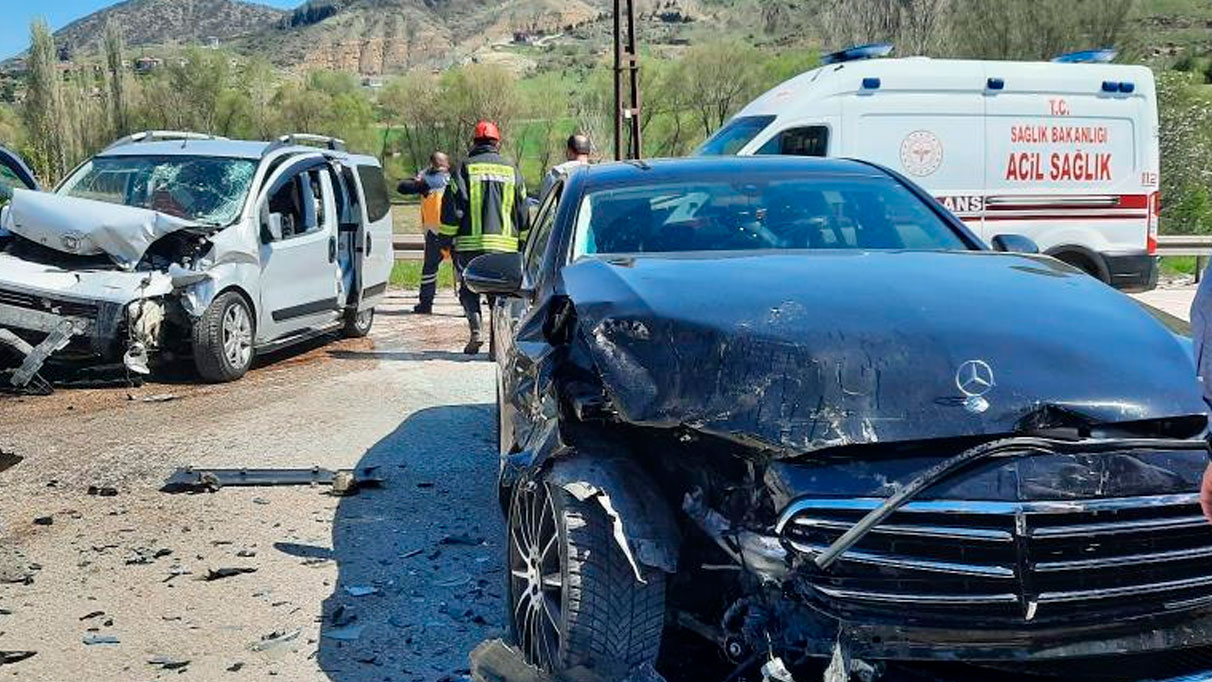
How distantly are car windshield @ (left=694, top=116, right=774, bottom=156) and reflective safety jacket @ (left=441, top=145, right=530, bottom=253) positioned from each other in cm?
275

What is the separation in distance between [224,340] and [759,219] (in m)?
5.68

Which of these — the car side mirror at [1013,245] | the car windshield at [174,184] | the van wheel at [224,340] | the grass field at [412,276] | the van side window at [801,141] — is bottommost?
the grass field at [412,276]

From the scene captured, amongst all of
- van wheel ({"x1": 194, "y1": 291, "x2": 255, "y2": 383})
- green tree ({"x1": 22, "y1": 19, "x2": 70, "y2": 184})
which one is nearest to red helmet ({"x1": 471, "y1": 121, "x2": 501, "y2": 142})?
van wheel ({"x1": 194, "y1": 291, "x2": 255, "y2": 383})

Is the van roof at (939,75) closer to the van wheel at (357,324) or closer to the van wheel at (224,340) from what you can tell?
the van wheel at (357,324)

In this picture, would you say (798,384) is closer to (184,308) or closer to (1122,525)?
(1122,525)

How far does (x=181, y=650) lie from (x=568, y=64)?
128 meters

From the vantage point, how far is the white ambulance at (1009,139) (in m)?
11.5

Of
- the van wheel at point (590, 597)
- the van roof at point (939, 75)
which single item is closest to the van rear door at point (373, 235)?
the van roof at point (939, 75)

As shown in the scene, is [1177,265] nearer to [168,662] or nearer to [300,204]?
[300,204]

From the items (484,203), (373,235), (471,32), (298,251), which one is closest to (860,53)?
(484,203)

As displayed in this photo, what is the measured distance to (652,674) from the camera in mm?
2693

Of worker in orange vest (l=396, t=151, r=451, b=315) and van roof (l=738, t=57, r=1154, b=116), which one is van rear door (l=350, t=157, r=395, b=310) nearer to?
worker in orange vest (l=396, t=151, r=451, b=315)

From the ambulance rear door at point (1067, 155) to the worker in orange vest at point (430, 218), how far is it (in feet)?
19.7

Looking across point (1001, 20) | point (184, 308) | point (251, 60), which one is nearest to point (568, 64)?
point (251, 60)
